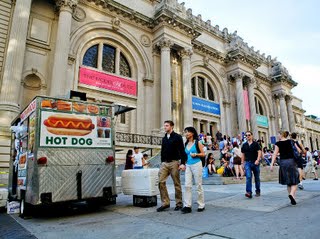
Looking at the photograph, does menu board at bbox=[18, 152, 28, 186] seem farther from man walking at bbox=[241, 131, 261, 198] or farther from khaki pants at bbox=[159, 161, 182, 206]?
man walking at bbox=[241, 131, 261, 198]

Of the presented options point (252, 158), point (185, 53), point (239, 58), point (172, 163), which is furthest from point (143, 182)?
point (239, 58)

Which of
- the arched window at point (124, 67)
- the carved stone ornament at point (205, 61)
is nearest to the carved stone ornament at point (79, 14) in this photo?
the arched window at point (124, 67)

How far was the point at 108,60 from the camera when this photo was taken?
66.3ft

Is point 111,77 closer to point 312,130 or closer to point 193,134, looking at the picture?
point 193,134

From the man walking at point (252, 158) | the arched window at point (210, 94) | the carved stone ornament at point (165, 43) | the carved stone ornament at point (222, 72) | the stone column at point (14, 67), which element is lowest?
the man walking at point (252, 158)

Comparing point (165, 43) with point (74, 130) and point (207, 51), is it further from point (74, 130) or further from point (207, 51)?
point (74, 130)

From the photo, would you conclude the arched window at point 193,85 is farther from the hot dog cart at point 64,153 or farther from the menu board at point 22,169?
the menu board at point 22,169

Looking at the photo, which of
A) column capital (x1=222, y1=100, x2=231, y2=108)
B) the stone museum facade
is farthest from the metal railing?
column capital (x1=222, y1=100, x2=231, y2=108)

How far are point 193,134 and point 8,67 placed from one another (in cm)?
1257

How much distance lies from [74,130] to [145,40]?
59.4 ft

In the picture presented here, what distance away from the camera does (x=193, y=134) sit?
5.54 metres

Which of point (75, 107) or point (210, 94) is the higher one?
point (210, 94)

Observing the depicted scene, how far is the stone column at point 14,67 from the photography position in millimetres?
12891

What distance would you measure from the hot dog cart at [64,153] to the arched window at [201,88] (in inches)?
A: 823
